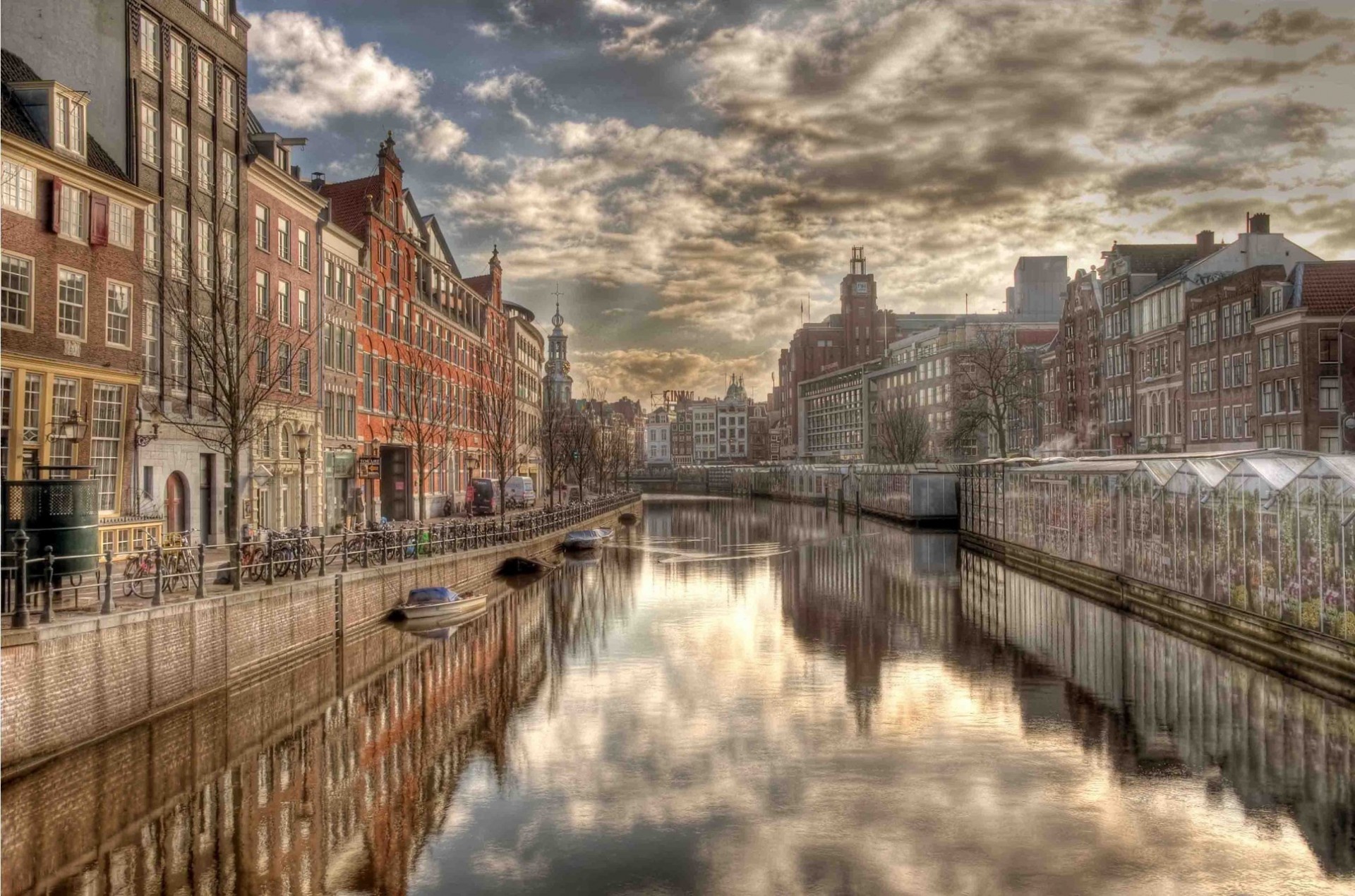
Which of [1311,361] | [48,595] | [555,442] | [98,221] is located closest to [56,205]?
[98,221]

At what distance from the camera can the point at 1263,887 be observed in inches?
470

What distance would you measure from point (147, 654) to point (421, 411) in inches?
1801

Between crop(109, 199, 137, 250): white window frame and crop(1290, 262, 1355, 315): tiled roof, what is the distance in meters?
56.4

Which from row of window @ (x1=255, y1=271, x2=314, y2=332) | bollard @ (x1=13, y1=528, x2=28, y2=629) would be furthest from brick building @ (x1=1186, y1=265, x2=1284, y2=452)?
bollard @ (x1=13, y1=528, x2=28, y2=629)

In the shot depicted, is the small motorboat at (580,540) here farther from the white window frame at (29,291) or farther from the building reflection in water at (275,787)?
the white window frame at (29,291)

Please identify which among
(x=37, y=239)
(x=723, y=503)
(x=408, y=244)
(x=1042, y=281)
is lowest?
(x=723, y=503)

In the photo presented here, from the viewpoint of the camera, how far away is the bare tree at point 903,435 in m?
116

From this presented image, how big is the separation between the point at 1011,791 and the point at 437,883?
326 inches

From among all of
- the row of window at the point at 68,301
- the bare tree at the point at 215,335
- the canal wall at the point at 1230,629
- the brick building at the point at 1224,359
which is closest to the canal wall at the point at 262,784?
the bare tree at the point at 215,335

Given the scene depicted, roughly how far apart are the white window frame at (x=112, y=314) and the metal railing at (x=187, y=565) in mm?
6293

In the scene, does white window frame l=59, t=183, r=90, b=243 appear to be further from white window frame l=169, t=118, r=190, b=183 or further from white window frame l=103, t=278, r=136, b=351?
white window frame l=169, t=118, r=190, b=183

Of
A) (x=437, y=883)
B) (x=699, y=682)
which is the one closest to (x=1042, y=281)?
(x=699, y=682)

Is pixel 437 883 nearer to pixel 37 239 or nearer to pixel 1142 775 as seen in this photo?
pixel 1142 775

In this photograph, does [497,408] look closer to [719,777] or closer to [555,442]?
[555,442]
